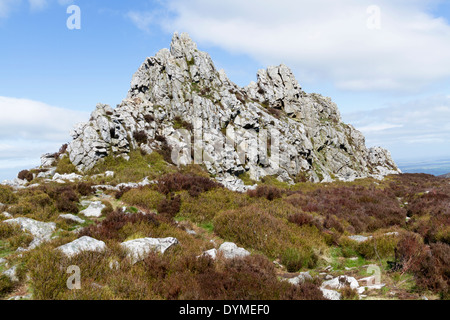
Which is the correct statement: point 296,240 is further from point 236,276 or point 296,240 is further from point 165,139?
point 165,139

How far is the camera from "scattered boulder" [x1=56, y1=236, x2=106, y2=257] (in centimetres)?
630

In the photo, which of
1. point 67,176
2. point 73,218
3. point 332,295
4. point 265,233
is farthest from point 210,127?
point 332,295

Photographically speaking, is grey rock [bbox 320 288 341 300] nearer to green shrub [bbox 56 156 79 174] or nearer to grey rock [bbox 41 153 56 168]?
green shrub [bbox 56 156 79 174]

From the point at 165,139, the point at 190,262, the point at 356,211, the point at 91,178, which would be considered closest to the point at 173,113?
the point at 165,139

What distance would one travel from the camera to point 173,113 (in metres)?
36.6

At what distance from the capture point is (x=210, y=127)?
3603 cm

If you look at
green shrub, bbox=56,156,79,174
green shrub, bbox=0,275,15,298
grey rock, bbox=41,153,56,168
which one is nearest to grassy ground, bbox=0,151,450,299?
green shrub, bbox=0,275,15,298

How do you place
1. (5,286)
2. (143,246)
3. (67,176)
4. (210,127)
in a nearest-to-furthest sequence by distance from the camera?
(5,286), (143,246), (67,176), (210,127)

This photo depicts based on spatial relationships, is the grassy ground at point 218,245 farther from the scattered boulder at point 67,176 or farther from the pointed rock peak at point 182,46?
the pointed rock peak at point 182,46

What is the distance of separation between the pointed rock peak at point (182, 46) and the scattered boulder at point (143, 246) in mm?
43332

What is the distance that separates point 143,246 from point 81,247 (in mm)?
1708

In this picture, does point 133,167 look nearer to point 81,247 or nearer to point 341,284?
point 81,247

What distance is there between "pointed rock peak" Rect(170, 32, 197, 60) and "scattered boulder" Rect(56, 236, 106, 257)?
43602 millimetres
